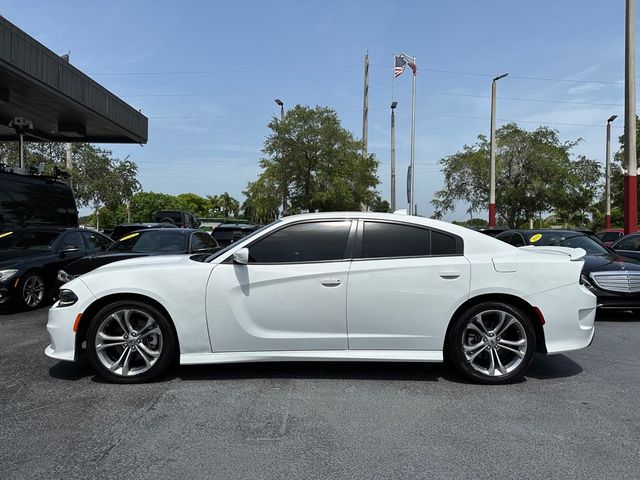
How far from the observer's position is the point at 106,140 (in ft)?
66.4

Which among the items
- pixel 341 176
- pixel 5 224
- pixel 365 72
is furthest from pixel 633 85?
pixel 365 72

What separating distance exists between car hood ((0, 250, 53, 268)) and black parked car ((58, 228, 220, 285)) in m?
0.64

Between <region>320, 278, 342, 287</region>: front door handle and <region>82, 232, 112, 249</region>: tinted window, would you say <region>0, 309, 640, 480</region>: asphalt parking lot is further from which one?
<region>82, 232, 112, 249</region>: tinted window

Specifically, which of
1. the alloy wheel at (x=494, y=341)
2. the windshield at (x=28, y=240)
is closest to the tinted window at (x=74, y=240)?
the windshield at (x=28, y=240)

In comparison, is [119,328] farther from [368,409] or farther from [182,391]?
[368,409]

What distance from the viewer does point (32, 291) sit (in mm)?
8742

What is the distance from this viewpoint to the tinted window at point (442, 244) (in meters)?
4.88

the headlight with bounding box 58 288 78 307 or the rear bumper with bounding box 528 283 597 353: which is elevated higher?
the headlight with bounding box 58 288 78 307

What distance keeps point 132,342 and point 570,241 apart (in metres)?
7.97

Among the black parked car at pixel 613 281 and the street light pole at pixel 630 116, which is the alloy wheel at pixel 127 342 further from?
the street light pole at pixel 630 116

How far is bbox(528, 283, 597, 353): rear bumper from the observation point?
4.73 meters

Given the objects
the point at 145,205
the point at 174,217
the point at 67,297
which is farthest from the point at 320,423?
the point at 145,205

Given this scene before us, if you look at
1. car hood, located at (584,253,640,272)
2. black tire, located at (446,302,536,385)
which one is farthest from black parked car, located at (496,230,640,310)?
black tire, located at (446,302,536,385)

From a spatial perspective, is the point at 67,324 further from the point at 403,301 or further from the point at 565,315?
the point at 565,315
